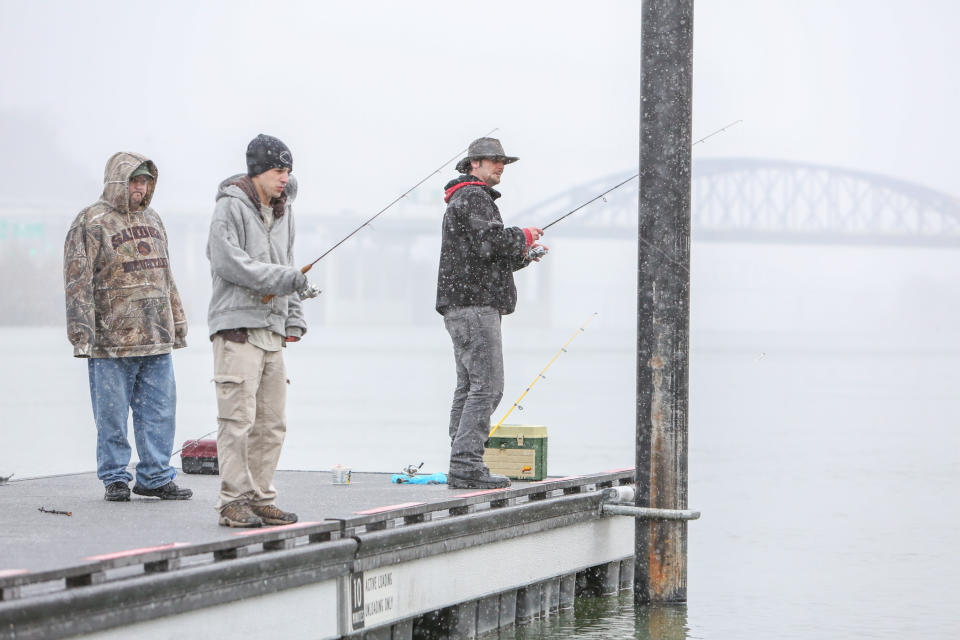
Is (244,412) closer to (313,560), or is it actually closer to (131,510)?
(313,560)

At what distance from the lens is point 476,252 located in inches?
208

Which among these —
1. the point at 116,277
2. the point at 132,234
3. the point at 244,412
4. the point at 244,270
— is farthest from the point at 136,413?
the point at 244,270

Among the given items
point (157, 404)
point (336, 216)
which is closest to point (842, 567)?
point (157, 404)

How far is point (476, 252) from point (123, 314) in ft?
4.43

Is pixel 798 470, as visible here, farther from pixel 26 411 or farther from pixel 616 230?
pixel 616 230

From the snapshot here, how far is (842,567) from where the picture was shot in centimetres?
841

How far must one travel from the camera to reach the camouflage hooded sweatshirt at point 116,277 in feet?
15.7

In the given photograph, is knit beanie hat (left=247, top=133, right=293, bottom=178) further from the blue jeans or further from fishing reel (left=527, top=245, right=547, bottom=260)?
fishing reel (left=527, top=245, right=547, bottom=260)

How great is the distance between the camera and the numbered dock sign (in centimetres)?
405

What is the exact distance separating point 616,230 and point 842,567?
54664 mm

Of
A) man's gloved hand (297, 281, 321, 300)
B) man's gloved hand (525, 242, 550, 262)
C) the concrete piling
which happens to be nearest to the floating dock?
the concrete piling

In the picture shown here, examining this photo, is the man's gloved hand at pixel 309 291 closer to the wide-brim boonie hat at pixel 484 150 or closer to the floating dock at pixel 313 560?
the floating dock at pixel 313 560


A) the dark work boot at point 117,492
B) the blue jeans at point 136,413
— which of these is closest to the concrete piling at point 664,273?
the blue jeans at point 136,413

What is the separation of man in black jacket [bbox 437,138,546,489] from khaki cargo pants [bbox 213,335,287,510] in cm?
113
